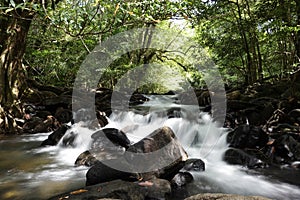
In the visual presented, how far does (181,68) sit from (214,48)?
404 cm

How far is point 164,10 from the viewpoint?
18.2 ft

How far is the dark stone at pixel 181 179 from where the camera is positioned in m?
4.00

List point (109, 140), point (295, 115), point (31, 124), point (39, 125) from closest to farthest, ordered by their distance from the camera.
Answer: point (109, 140) → point (295, 115) → point (39, 125) → point (31, 124)

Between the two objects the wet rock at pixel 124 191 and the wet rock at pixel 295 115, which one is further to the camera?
the wet rock at pixel 295 115

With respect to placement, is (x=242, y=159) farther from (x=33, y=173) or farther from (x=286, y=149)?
(x=33, y=173)

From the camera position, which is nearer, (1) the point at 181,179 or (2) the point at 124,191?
(2) the point at 124,191

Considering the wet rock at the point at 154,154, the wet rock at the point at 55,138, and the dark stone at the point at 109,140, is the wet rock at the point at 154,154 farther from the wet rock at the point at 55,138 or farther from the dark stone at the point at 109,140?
the wet rock at the point at 55,138

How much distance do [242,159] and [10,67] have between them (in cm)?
727

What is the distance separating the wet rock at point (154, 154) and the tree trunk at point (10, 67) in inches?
218

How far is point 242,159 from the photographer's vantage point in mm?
5332

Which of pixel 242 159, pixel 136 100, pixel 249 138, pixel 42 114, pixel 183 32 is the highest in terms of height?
pixel 183 32

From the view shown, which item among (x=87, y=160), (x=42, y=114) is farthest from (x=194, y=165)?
(x=42, y=114)

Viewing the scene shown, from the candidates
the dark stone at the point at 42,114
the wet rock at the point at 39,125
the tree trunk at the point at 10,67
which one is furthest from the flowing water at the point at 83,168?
the dark stone at the point at 42,114

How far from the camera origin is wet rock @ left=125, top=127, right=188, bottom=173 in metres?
3.81
